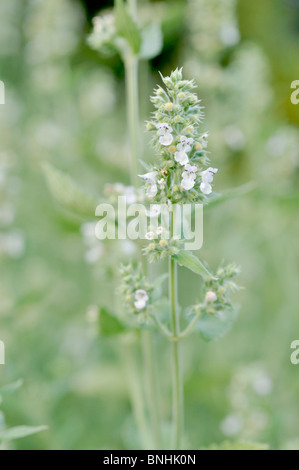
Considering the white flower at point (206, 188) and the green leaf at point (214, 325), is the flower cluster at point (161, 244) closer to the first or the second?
the white flower at point (206, 188)

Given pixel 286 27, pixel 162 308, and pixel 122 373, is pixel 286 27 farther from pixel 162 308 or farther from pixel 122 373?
pixel 162 308

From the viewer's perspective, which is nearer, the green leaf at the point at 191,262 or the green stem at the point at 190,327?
the green leaf at the point at 191,262

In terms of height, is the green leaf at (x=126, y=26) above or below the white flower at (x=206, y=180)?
above

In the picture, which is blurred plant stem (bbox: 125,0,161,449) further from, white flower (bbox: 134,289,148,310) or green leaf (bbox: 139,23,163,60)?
white flower (bbox: 134,289,148,310)

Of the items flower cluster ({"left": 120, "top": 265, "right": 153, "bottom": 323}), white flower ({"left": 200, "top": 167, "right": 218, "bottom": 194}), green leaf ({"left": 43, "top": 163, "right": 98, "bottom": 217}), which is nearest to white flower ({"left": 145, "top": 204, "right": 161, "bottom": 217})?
white flower ({"left": 200, "top": 167, "right": 218, "bottom": 194})

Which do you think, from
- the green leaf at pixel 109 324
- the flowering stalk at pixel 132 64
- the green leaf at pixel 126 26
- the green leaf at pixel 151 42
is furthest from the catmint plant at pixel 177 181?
the green leaf at pixel 151 42

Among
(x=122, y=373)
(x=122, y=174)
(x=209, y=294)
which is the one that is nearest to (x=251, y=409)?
(x=122, y=373)

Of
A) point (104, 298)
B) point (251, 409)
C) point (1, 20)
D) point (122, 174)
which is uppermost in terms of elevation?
point (1, 20)
